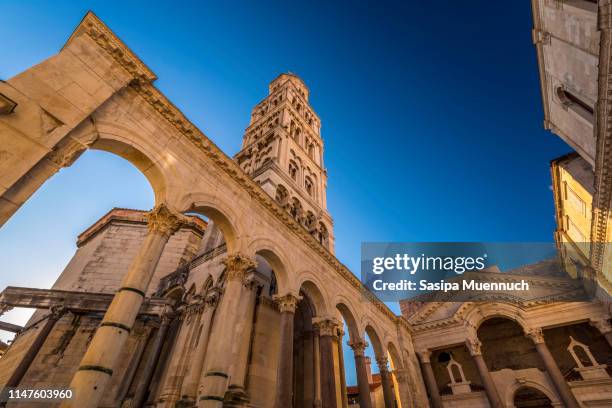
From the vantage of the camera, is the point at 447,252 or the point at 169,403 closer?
the point at 169,403

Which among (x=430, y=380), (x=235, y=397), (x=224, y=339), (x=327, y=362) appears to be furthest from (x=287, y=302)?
(x=430, y=380)

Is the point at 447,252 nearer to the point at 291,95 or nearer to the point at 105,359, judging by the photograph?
the point at 291,95

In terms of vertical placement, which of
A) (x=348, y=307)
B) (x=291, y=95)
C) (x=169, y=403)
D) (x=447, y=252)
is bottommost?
(x=169, y=403)

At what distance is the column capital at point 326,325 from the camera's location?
40.4ft

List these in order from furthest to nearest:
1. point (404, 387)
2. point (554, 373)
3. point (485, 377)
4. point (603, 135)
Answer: point (404, 387) → point (485, 377) → point (554, 373) → point (603, 135)

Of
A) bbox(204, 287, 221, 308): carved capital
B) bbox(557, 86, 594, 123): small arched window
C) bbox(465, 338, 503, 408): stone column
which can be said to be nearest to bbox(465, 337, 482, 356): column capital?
bbox(465, 338, 503, 408): stone column

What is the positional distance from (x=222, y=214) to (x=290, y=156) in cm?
1222

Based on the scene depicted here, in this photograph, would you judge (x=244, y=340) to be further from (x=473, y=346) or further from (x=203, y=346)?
(x=473, y=346)

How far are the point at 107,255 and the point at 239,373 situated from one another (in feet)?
48.1

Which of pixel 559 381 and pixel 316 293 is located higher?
pixel 316 293

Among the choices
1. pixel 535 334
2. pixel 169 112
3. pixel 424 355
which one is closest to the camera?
pixel 169 112

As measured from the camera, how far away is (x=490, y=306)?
1878 centimetres

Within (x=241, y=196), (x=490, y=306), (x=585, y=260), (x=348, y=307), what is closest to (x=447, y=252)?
(x=490, y=306)

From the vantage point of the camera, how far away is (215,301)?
41.3 feet
